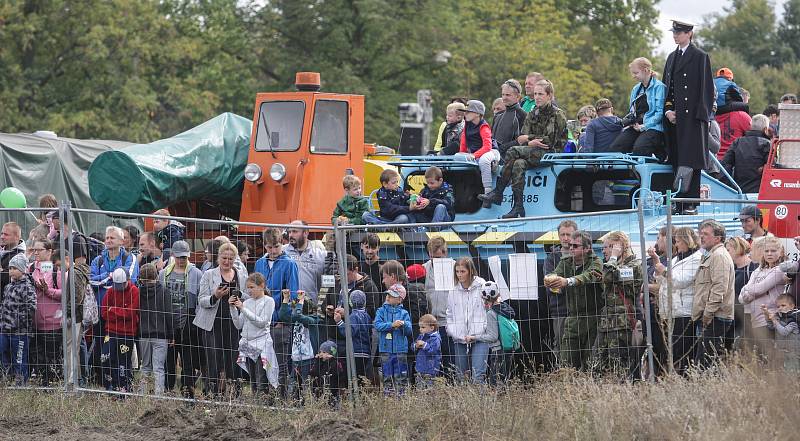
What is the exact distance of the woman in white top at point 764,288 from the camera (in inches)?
357

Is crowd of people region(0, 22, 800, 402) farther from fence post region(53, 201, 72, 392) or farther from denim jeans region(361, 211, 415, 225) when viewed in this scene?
denim jeans region(361, 211, 415, 225)

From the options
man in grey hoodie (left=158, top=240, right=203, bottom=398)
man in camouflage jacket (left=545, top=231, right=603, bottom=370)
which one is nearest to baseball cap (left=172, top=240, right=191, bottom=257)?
man in grey hoodie (left=158, top=240, right=203, bottom=398)

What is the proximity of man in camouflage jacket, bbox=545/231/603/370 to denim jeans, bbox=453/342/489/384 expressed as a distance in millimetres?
633

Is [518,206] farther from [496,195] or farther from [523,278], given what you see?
[523,278]

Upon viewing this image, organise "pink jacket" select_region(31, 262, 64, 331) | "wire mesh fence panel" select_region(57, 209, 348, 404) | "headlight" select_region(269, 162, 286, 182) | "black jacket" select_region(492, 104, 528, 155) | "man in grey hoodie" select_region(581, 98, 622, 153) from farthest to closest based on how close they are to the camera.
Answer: "headlight" select_region(269, 162, 286, 182) < "black jacket" select_region(492, 104, 528, 155) < "man in grey hoodie" select_region(581, 98, 622, 153) < "pink jacket" select_region(31, 262, 64, 331) < "wire mesh fence panel" select_region(57, 209, 348, 404)

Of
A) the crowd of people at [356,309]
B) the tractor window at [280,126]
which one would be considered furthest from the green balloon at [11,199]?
the crowd of people at [356,309]

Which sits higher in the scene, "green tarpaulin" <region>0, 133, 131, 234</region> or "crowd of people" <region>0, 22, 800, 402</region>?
"green tarpaulin" <region>0, 133, 131, 234</region>

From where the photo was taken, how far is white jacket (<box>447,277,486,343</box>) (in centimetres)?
973

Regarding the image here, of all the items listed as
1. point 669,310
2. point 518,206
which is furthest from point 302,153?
point 669,310

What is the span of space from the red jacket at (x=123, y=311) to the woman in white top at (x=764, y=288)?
5.12 meters

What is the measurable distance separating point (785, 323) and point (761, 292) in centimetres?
29

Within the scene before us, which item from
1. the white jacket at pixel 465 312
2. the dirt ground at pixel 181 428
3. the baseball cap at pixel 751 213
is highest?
the baseball cap at pixel 751 213

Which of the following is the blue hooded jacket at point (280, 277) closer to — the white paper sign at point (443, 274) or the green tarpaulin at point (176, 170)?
the white paper sign at point (443, 274)

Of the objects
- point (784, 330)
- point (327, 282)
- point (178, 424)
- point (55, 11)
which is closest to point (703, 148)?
point (784, 330)
